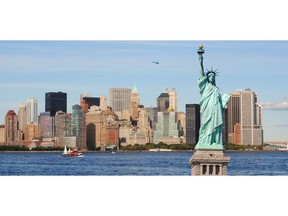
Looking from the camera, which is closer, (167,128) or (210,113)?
(210,113)

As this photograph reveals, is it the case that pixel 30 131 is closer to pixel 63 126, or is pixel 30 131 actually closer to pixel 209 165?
pixel 63 126

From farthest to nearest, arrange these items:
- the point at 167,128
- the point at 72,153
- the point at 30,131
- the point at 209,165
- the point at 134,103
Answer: the point at 72,153, the point at 167,128, the point at 30,131, the point at 134,103, the point at 209,165

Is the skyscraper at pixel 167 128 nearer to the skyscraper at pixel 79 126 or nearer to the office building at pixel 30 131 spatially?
the skyscraper at pixel 79 126

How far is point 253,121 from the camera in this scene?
34.0 metres

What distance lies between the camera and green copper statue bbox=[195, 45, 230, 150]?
48.3 feet

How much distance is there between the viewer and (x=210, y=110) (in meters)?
14.8

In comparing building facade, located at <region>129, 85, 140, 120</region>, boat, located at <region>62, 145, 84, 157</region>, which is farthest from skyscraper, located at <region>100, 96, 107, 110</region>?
boat, located at <region>62, 145, 84, 157</region>

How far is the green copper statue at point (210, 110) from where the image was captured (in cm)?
1473

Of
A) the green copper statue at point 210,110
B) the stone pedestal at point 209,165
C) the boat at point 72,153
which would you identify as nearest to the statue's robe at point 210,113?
the green copper statue at point 210,110

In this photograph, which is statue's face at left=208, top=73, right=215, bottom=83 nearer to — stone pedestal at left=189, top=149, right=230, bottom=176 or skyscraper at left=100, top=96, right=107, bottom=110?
stone pedestal at left=189, top=149, right=230, bottom=176

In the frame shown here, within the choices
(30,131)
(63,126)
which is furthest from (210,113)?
(63,126)

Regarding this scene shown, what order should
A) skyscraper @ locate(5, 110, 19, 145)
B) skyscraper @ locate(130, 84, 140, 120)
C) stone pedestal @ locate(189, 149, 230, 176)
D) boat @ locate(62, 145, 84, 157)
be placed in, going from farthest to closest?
boat @ locate(62, 145, 84, 157) → skyscraper @ locate(5, 110, 19, 145) → skyscraper @ locate(130, 84, 140, 120) → stone pedestal @ locate(189, 149, 230, 176)
